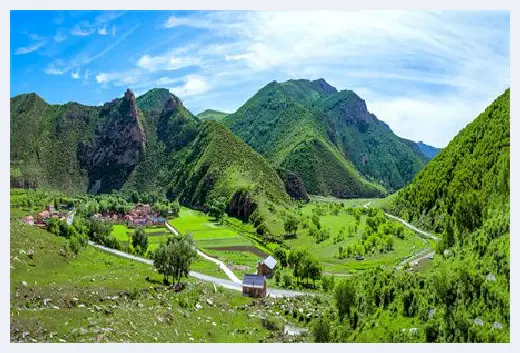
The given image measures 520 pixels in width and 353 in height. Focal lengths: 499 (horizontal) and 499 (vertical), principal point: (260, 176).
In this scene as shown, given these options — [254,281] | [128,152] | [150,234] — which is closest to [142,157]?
[128,152]

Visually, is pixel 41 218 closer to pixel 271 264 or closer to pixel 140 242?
pixel 140 242

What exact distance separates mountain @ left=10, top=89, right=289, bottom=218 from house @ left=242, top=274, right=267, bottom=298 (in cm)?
7160

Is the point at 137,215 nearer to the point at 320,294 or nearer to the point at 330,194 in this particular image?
the point at 320,294

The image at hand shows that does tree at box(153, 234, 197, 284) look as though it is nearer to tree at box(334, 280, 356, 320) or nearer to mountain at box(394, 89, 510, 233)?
tree at box(334, 280, 356, 320)

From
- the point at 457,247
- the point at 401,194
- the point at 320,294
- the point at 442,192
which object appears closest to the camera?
the point at 457,247

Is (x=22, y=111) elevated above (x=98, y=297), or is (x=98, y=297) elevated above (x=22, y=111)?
(x=22, y=111)

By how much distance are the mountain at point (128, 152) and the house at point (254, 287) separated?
71602 millimetres

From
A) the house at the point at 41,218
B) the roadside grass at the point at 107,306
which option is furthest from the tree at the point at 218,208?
the roadside grass at the point at 107,306

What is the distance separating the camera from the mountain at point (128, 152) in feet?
409

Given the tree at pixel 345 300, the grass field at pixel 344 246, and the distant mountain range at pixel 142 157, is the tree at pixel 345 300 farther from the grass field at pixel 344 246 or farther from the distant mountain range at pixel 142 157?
the distant mountain range at pixel 142 157

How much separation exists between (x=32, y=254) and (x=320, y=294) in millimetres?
23311

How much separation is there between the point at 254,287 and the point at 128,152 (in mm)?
131913

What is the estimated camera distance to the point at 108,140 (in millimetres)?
167250

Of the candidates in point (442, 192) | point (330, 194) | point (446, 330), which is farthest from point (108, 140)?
point (446, 330)
